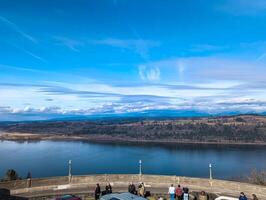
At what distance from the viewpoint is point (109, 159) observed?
5138 inches

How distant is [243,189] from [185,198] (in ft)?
19.2

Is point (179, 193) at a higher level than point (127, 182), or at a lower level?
higher

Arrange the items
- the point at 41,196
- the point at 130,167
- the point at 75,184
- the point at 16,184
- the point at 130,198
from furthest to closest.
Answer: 1. the point at 130,167
2. the point at 75,184
3. the point at 16,184
4. the point at 41,196
5. the point at 130,198

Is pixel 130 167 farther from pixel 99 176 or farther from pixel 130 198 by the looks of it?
pixel 130 198

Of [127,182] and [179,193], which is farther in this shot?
[127,182]

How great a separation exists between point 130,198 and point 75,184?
11075 millimetres

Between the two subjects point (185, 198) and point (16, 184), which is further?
point (16, 184)

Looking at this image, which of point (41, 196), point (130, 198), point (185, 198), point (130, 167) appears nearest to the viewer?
point (130, 198)

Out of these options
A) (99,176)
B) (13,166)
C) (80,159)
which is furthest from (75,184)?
(80,159)

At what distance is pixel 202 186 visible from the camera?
2758cm

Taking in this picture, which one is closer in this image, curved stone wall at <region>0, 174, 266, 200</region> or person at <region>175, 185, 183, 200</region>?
person at <region>175, 185, 183, 200</region>

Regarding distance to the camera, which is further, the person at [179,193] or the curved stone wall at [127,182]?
the curved stone wall at [127,182]

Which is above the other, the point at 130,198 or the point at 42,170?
the point at 130,198

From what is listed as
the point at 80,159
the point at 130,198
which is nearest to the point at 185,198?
the point at 130,198
